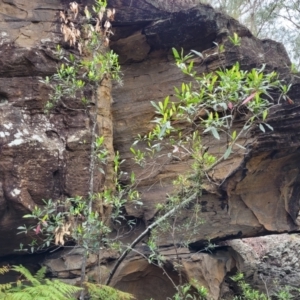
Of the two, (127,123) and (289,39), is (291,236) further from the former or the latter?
(289,39)

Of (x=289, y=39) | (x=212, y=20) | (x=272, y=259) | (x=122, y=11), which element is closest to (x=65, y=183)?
(x=122, y=11)

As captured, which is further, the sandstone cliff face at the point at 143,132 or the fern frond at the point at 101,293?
the sandstone cliff face at the point at 143,132

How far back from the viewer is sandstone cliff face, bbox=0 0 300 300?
4758mm

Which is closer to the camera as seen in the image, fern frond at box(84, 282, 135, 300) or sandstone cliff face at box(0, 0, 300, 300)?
fern frond at box(84, 282, 135, 300)

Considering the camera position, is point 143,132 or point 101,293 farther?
point 143,132

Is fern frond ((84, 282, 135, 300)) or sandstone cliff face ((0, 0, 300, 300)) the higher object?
sandstone cliff face ((0, 0, 300, 300))

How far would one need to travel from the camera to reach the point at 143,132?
5.73 metres

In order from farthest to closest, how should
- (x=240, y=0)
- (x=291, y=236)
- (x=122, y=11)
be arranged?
(x=240, y=0) < (x=291, y=236) < (x=122, y=11)

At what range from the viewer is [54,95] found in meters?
4.63

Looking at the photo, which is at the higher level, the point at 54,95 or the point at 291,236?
the point at 54,95

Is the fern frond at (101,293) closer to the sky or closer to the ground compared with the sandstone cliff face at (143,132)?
closer to the ground

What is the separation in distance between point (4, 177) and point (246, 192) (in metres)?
3.13

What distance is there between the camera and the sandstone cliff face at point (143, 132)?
4758 millimetres

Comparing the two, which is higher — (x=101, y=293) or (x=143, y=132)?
(x=143, y=132)
